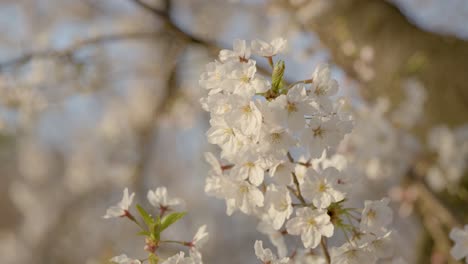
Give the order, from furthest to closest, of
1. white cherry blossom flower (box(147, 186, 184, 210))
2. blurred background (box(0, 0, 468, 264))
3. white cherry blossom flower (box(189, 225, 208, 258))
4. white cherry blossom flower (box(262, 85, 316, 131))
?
blurred background (box(0, 0, 468, 264)), white cherry blossom flower (box(147, 186, 184, 210)), white cherry blossom flower (box(189, 225, 208, 258)), white cherry blossom flower (box(262, 85, 316, 131))

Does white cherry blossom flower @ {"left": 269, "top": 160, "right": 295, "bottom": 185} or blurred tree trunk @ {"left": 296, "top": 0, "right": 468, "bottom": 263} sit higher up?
white cherry blossom flower @ {"left": 269, "top": 160, "right": 295, "bottom": 185}

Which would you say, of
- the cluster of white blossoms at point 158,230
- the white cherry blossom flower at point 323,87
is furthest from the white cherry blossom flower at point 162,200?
the white cherry blossom flower at point 323,87

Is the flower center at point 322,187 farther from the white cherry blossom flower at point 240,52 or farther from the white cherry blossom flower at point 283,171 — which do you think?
the white cherry blossom flower at point 240,52

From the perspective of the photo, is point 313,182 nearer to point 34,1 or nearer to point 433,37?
point 433,37

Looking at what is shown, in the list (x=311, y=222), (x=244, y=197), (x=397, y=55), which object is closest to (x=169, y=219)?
(x=244, y=197)

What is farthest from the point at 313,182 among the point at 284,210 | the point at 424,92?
the point at 424,92

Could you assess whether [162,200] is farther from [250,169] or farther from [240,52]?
[240,52]

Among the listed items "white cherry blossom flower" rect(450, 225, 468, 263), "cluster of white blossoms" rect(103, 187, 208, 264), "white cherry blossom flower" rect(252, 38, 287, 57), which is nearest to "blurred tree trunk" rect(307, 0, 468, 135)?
"white cherry blossom flower" rect(450, 225, 468, 263)

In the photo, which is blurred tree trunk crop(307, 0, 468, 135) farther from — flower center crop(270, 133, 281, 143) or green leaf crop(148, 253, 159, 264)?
green leaf crop(148, 253, 159, 264)
